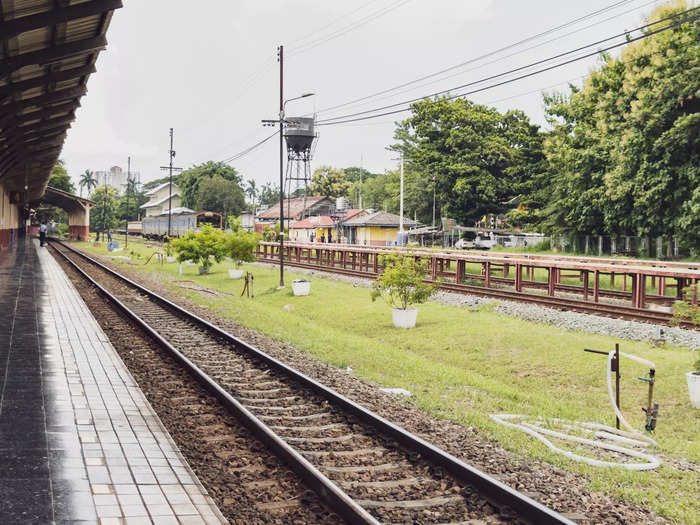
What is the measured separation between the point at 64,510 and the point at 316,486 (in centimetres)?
187

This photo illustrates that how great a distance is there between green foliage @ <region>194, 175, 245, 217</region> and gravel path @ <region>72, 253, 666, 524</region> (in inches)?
3446

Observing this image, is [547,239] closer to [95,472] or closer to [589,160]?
[589,160]

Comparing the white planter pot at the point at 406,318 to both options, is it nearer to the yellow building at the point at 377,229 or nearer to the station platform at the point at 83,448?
the station platform at the point at 83,448

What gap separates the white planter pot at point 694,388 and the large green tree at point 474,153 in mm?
43803

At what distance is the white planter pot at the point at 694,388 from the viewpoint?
10180mm

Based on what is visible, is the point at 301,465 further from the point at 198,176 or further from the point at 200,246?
the point at 198,176

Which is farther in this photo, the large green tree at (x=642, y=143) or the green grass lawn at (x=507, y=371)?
the large green tree at (x=642, y=143)

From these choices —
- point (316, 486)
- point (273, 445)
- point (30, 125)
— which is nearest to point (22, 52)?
point (30, 125)

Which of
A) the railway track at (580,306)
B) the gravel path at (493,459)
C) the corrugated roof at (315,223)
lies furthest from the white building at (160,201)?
the gravel path at (493,459)

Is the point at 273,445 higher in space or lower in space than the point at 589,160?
lower

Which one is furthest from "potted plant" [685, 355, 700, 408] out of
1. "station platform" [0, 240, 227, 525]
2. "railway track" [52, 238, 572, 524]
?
"station platform" [0, 240, 227, 525]

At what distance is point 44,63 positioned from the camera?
14445mm

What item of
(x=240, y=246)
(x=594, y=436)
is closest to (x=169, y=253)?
(x=240, y=246)

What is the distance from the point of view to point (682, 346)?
45.9 feet
